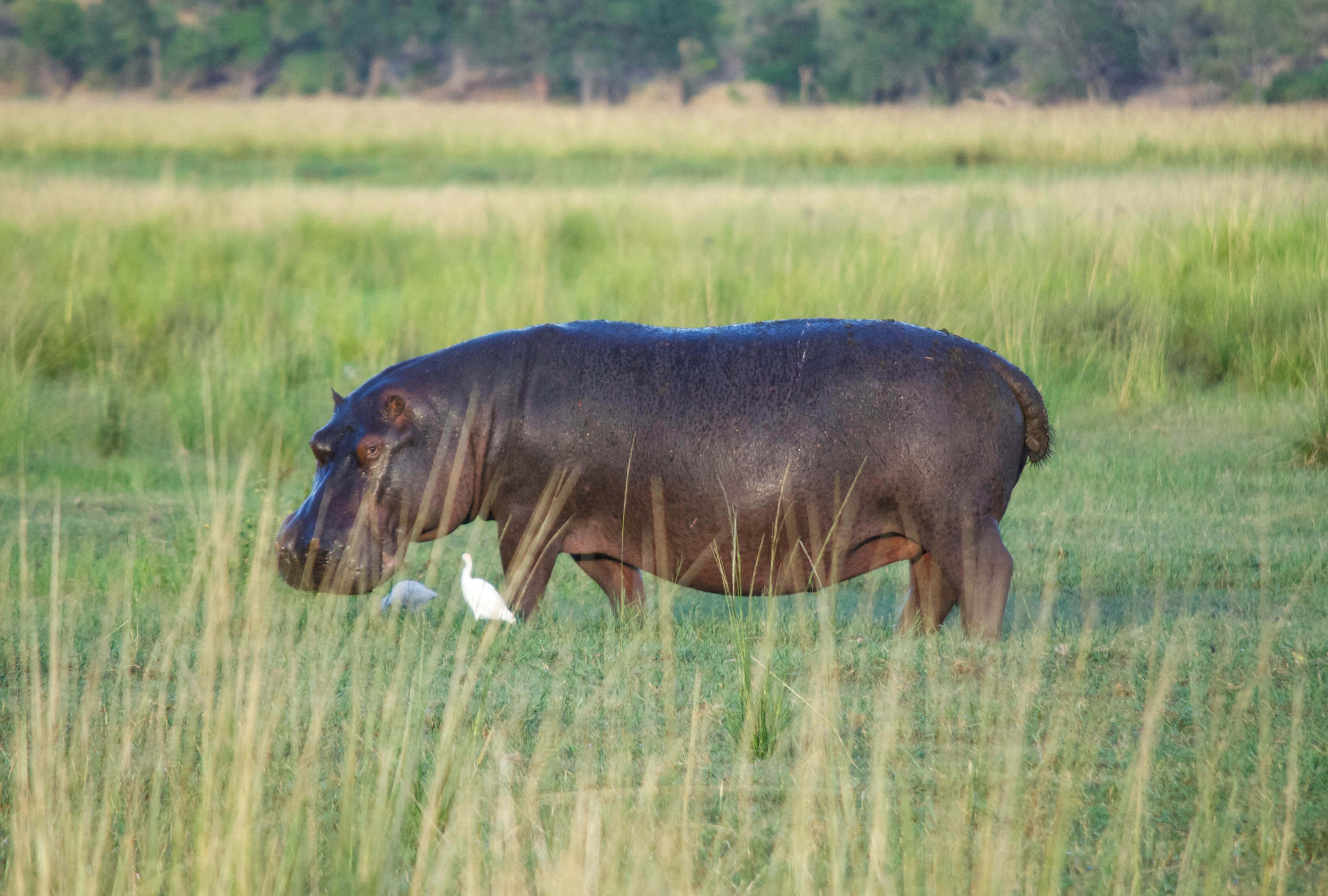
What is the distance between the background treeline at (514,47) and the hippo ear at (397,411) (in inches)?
1242

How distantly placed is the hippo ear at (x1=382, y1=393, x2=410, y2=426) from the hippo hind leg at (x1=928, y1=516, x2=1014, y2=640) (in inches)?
53.9

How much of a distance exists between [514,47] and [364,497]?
40.6 meters

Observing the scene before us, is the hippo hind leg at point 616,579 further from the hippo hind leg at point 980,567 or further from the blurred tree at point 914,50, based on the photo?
the blurred tree at point 914,50

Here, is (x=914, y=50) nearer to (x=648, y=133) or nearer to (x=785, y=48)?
(x=785, y=48)

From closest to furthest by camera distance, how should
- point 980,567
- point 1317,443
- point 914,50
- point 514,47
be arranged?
point 980,567
point 1317,443
point 914,50
point 514,47

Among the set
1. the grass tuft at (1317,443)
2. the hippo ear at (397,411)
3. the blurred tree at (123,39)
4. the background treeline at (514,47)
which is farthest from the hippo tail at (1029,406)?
the blurred tree at (123,39)

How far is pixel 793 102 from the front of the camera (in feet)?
136

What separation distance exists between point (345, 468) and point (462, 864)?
1.66 meters

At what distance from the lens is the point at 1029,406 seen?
3873 mm

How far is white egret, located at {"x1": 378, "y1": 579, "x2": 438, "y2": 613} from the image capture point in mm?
4199

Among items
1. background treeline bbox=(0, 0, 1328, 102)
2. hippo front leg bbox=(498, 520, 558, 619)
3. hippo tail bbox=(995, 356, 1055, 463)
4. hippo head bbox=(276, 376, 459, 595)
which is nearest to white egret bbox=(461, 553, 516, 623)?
hippo front leg bbox=(498, 520, 558, 619)

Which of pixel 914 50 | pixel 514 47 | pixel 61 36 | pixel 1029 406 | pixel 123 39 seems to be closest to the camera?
pixel 1029 406

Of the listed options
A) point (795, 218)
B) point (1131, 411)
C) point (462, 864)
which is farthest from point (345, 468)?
point (795, 218)

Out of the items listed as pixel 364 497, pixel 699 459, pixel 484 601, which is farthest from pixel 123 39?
pixel 699 459
